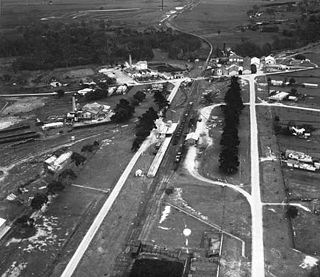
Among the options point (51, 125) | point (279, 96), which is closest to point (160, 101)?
point (51, 125)

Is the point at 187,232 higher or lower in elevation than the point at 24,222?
lower

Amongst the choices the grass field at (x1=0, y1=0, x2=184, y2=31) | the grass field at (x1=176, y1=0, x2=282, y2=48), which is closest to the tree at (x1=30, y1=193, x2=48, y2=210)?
the grass field at (x1=176, y1=0, x2=282, y2=48)

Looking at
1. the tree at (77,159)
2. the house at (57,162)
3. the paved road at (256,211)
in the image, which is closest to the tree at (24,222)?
the house at (57,162)

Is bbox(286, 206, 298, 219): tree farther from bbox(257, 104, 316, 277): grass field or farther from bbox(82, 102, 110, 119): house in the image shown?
bbox(82, 102, 110, 119): house

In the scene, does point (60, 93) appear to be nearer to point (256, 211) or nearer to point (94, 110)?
point (94, 110)

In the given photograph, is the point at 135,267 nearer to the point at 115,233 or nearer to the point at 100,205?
the point at 115,233
